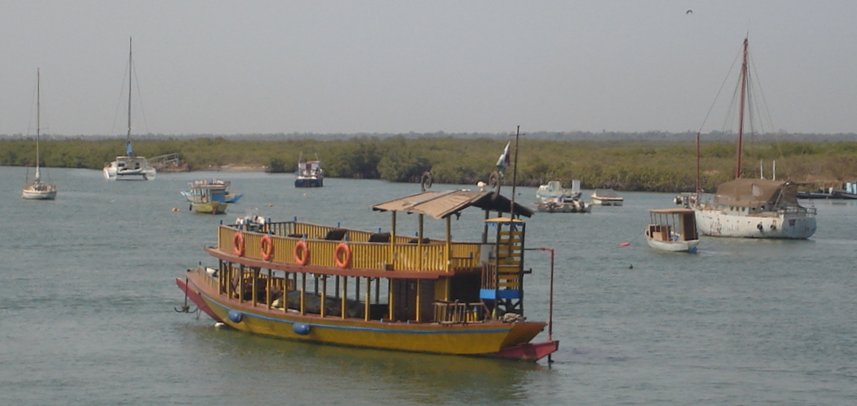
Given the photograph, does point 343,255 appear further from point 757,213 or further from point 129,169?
point 129,169

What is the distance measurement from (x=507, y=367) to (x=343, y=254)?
4.76m

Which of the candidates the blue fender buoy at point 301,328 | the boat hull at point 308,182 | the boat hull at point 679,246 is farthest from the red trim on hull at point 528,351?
the boat hull at point 308,182

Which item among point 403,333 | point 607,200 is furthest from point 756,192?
point 403,333

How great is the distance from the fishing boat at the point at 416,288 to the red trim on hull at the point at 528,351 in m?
0.02

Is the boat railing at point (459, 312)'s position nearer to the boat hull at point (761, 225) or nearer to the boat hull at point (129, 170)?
the boat hull at point (761, 225)

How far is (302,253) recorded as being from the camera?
119 feet

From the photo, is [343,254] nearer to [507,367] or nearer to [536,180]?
[507,367]

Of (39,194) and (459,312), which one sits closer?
(459,312)

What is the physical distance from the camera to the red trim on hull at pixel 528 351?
111 feet

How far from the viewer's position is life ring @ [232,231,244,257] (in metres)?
38.2

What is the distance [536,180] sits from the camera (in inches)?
5935

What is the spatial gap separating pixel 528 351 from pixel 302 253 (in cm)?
613

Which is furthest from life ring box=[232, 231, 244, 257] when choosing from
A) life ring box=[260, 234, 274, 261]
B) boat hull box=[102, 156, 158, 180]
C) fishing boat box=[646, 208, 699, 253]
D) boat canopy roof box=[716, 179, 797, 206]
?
boat hull box=[102, 156, 158, 180]

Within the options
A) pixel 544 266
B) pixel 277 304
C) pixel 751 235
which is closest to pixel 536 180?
pixel 751 235
